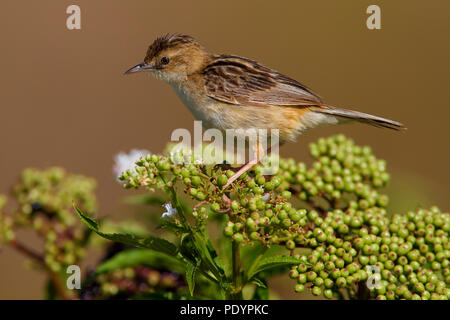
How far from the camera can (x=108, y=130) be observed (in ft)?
39.7

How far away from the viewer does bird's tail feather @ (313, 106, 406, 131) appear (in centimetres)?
419

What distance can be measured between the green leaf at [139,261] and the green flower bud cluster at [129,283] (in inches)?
2.3

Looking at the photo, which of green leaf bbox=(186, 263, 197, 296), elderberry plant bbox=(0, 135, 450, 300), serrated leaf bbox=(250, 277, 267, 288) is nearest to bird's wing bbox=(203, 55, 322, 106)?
elderberry plant bbox=(0, 135, 450, 300)

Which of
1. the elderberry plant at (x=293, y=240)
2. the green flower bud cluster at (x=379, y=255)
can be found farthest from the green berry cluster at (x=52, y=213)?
the green flower bud cluster at (x=379, y=255)

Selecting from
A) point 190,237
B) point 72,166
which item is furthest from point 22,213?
point 72,166

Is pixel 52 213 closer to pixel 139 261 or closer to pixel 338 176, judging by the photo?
pixel 139 261

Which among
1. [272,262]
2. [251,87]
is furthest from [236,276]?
[251,87]

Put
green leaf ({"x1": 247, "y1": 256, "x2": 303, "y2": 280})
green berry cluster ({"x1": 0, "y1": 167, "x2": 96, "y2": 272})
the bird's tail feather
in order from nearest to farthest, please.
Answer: green leaf ({"x1": 247, "y1": 256, "x2": 303, "y2": 280}) < green berry cluster ({"x1": 0, "y1": 167, "x2": 96, "y2": 272}) < the bird's tail feather

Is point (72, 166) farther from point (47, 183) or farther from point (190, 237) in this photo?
point (190, 237)

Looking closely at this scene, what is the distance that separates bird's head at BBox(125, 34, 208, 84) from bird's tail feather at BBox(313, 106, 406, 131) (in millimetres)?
1247

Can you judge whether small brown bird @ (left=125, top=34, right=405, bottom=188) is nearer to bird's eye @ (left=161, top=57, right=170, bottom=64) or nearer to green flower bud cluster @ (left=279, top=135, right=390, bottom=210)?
bird's eye @ (left=161, top=57, right=170, bottom=64)

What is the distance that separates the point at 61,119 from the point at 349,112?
9.10m

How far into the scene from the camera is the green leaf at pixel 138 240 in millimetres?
2543

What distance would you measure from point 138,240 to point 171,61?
2.75 m
